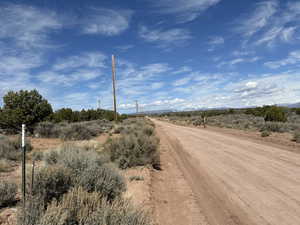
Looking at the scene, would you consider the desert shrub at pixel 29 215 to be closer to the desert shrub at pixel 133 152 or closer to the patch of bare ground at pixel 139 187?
the patch of bare ground at pixel 139 187

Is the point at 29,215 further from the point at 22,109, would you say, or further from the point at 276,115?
the point at 276,115

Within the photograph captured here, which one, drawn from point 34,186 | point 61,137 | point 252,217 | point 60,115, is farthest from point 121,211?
point 60,115

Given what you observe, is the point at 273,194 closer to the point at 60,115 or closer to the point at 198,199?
the point at 198,199

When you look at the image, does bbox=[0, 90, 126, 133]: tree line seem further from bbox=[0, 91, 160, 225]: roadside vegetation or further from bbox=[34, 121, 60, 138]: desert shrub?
bbox=[0, 91, 160, 225]: roadside vegetation

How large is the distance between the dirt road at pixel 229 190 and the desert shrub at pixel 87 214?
2.08 meters

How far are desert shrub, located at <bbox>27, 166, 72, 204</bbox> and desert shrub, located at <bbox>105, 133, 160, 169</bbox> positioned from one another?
4929 mm

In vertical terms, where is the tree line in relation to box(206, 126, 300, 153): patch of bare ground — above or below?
above

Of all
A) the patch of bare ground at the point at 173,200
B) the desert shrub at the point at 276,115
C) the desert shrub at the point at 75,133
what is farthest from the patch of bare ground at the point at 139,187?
the desert shrub at the point at 276,115

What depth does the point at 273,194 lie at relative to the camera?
6074mm

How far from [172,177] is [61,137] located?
1405 centimetres

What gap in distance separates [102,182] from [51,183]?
3.51 ft

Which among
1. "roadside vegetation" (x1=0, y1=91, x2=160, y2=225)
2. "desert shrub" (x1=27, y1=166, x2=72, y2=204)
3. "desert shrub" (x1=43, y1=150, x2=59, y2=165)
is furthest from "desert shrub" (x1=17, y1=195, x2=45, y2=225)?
"desert shrub" (x1=43, y1=150, x2=59, y2=165)

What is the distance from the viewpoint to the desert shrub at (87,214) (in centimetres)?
272

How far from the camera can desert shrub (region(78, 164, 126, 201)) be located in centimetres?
450
